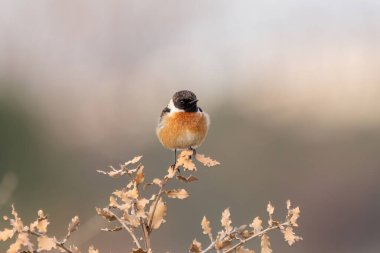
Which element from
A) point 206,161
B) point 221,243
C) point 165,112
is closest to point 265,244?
point 221,243

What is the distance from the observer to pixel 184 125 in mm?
3469

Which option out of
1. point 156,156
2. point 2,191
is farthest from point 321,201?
point 2,191

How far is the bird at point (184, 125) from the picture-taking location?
11.3ft

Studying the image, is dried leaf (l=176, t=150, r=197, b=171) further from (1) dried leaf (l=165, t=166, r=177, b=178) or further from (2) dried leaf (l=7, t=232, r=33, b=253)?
(2) dried leaf (l=7, t=232, r=33, b=253)

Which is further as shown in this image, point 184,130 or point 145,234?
point 184,130

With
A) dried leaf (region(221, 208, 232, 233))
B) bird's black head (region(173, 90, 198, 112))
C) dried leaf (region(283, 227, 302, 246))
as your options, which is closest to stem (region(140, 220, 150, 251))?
dried leaf (region(221, 208, 232, 233))

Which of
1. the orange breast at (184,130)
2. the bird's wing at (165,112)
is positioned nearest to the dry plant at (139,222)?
the orange breast at (184,130)

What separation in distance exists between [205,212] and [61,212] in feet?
12.6

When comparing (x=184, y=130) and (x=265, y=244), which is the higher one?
(x=184, y=130)

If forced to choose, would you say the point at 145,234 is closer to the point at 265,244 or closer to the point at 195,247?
the point at 195,247

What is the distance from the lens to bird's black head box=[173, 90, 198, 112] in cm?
340

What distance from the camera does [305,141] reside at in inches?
822

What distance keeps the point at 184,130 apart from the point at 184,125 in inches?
1.1

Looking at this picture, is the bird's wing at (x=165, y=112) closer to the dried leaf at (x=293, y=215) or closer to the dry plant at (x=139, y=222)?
the dry plant at (x=139, y=222)
